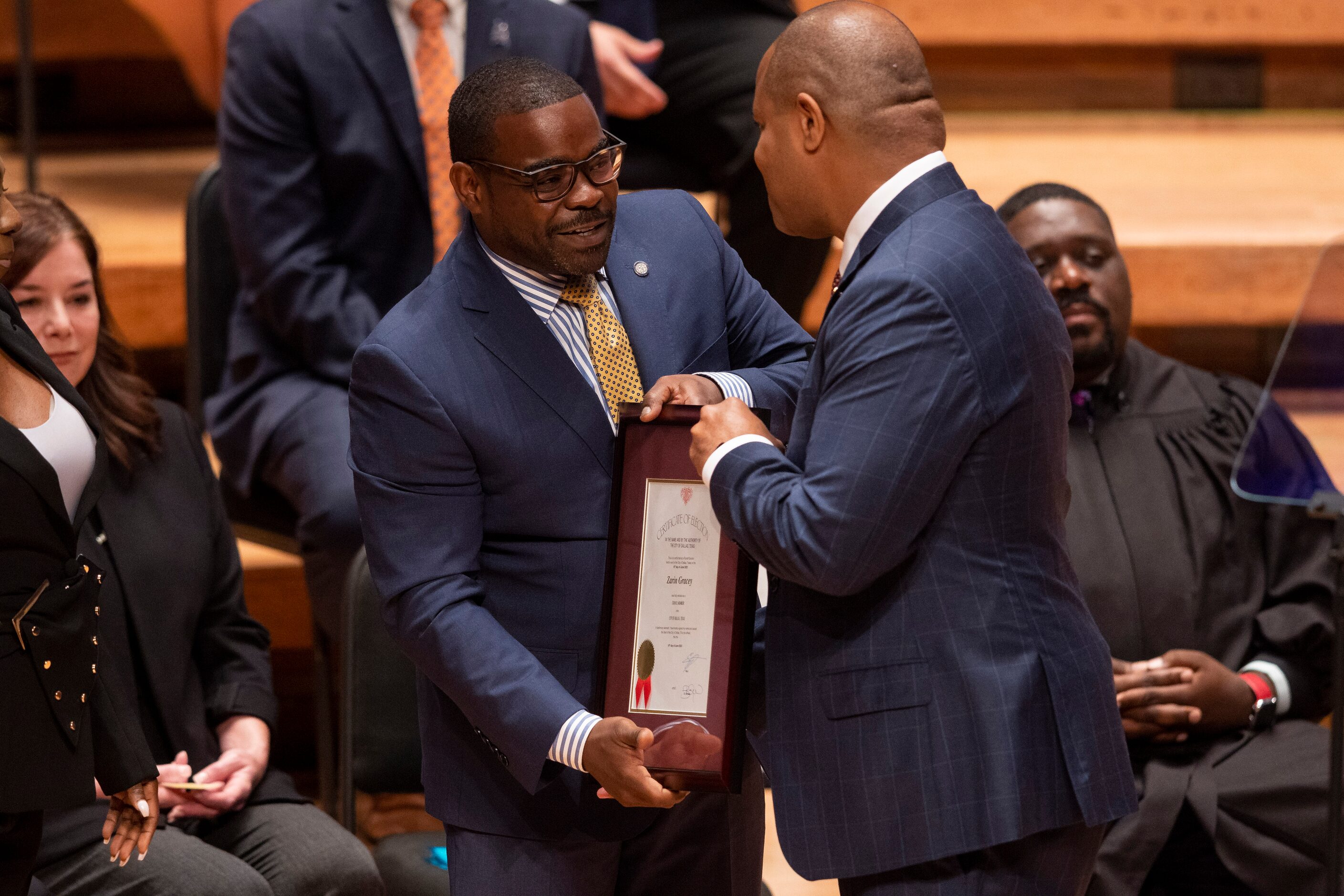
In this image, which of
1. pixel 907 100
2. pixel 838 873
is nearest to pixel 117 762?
pixel 838 873

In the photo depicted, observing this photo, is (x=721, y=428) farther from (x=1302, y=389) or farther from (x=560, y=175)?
(x=1302, y=389)

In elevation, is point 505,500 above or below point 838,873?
above

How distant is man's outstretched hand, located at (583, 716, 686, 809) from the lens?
1799 millimetres

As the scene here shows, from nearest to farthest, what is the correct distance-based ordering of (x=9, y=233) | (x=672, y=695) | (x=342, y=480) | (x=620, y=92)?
1. (x=672, y=695)
2. (x=9, y=233)
3. (x=342, y=480)
4. (x=620, y=92)

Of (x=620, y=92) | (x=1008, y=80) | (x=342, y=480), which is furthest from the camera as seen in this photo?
(x=1008, y=80)

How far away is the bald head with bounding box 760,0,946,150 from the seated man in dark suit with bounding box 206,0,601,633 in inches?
64.9

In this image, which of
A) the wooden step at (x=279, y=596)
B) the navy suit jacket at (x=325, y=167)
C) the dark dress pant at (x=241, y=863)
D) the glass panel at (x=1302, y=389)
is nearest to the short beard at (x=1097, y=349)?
the glass panel at (x=1302, y=389)

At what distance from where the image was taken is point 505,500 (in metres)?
1.96

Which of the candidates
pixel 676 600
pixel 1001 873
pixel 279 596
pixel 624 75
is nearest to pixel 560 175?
pixel 676 600

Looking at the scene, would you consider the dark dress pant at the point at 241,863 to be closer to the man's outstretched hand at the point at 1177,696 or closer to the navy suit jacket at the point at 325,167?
the navy suit jacket at the point at 325,167

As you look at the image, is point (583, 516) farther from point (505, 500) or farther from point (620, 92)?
point (620, 92)

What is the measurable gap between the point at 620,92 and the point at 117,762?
85.2 inches

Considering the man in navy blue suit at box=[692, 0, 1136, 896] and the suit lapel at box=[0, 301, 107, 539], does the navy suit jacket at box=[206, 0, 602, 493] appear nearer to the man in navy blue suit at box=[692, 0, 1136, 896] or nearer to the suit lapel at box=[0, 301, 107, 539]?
the suit lapel at box=[0, 301, 107, 539]

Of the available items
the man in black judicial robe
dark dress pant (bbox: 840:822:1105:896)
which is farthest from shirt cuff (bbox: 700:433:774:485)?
the man in black judicial robe
